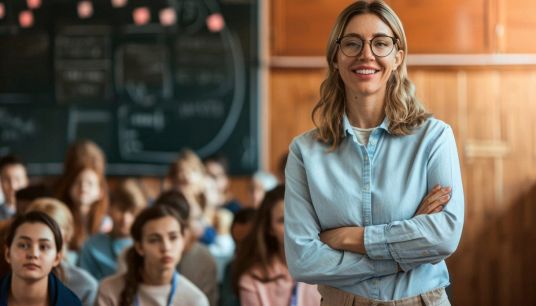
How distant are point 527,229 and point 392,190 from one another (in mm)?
4470

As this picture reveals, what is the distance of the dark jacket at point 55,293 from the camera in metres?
2.81

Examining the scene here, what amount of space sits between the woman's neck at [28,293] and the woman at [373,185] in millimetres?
1232

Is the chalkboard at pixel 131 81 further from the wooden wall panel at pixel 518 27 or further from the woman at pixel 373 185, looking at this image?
the woman at pixel 373 185

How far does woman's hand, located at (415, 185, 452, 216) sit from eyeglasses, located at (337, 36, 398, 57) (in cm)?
29

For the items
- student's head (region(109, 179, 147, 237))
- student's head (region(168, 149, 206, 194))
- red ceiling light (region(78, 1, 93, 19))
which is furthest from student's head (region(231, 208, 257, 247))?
red ceiling light (region(78, 1, 93, 19))

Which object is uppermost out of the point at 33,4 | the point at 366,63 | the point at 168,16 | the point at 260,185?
the point at 33,4

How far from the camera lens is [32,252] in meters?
2.82

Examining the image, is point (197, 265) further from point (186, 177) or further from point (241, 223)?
point (186, 177)

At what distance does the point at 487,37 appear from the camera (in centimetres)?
588

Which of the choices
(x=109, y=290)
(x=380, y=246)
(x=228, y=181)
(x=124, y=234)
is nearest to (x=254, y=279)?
(x=109, y=290)

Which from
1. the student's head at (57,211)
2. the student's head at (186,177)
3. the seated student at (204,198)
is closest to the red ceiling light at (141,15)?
the seated student at (204,198)

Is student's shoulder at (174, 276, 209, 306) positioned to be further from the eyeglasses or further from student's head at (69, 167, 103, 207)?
the eyeglasses

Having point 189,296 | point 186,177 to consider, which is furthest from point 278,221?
point 186,177

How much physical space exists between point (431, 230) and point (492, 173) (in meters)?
4.35
